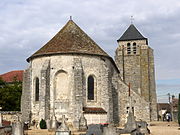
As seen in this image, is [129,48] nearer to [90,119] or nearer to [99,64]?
[99,64]

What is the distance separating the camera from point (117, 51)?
1736 inches

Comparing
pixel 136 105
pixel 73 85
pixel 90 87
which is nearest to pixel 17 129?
pixel 73 85

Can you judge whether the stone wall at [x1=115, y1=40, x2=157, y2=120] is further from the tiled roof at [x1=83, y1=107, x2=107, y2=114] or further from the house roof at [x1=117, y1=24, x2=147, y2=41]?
the tiled roof at [x1=83, y1=107, x2=107, y2=114]

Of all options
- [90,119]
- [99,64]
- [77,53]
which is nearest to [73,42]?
[77,53]

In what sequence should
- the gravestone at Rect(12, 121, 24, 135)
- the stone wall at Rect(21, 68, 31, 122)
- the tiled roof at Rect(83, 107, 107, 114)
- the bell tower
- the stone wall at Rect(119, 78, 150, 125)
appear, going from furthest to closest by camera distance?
the bell tower → the stone wall at Rect(119, 78, 150, 125) → the stone wall at Rect(21, 68, 31, 122) → the tiled roof at Rect(83, 107, 107, 114) → the gravestone at Rect(12, 121, 24, 135)

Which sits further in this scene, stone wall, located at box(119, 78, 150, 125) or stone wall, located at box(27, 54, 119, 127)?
stone wall, located at box(119, 78, 150, 125)

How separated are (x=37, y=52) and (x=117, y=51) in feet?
65.7

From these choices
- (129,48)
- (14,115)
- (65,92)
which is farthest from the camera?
(129,48)

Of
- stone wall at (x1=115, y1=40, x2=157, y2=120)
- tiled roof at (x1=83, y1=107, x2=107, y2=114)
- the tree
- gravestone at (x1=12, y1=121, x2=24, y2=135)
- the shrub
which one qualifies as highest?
stone wall at (x1=115, y1=40, x2=157, y2=120)

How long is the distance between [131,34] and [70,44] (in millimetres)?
21268

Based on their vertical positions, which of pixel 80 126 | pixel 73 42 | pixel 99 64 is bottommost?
pixel 80 126

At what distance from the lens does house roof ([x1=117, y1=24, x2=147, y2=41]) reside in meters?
43.7

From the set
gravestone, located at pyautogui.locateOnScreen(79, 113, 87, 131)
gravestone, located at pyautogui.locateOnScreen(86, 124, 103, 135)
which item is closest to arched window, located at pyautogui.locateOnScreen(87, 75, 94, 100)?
gravestone, located at pyautogui.locateOnScreen(79, 113, 87, 131)

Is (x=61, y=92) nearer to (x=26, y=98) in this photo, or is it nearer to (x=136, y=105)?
(x=26, y=98)
